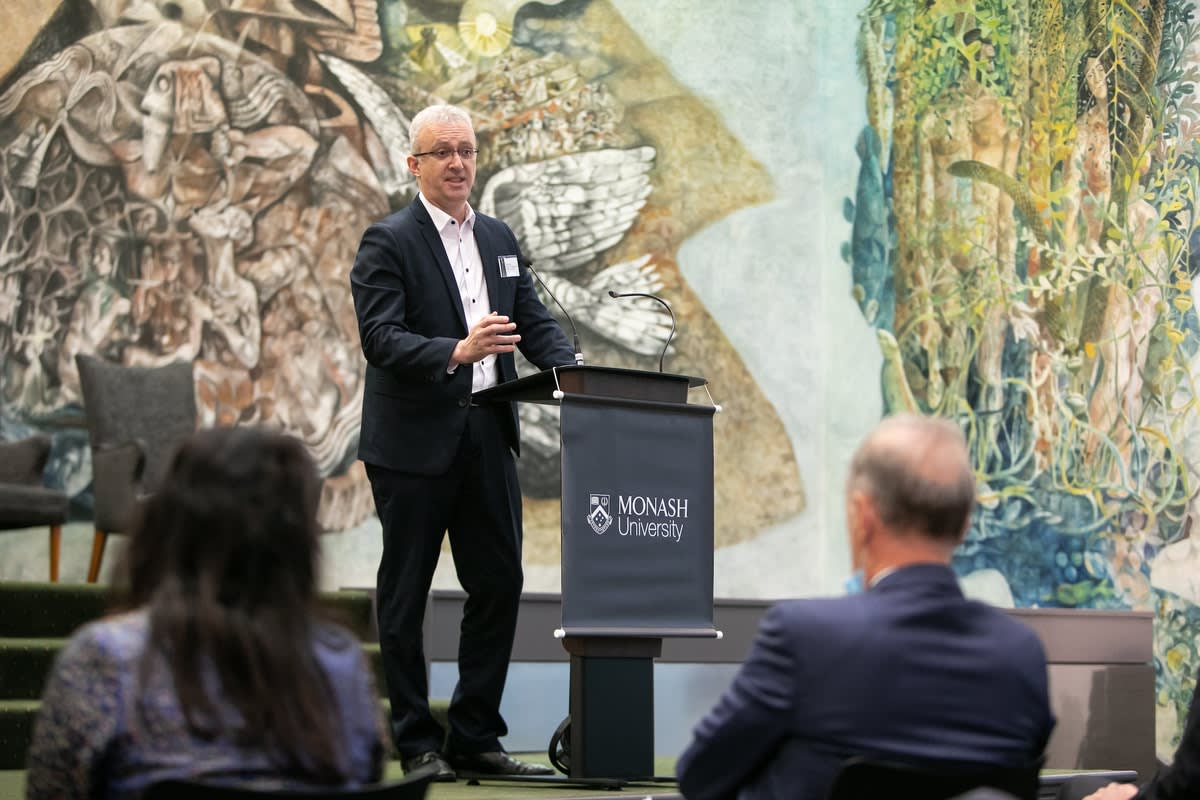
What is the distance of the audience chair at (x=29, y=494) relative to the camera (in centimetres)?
527

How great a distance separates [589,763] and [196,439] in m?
2.07

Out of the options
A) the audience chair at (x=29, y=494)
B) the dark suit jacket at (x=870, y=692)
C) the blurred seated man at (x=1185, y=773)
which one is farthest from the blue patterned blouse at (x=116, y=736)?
the audience chair at (x=29, y=494)

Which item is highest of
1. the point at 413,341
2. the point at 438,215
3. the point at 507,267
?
the point at 438,215

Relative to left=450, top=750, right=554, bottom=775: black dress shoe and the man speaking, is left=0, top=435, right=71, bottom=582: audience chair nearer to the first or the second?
the man speaking

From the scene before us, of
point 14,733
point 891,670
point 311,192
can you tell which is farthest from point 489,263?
point 311,192

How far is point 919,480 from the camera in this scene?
5.56ft

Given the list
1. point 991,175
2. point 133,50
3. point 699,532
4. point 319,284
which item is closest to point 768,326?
point 991,175

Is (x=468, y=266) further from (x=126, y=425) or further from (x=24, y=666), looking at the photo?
(x=126, y=425)

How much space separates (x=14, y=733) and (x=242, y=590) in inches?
115

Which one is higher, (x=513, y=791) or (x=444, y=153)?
(x=444, y=153)

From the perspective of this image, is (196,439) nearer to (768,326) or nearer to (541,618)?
(541,618)

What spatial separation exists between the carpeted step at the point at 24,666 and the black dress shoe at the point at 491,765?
1.41 m

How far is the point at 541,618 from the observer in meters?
5.43

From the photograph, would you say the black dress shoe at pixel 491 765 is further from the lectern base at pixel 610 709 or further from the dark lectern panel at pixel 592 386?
the dark lectern panel at pixel 592 386
